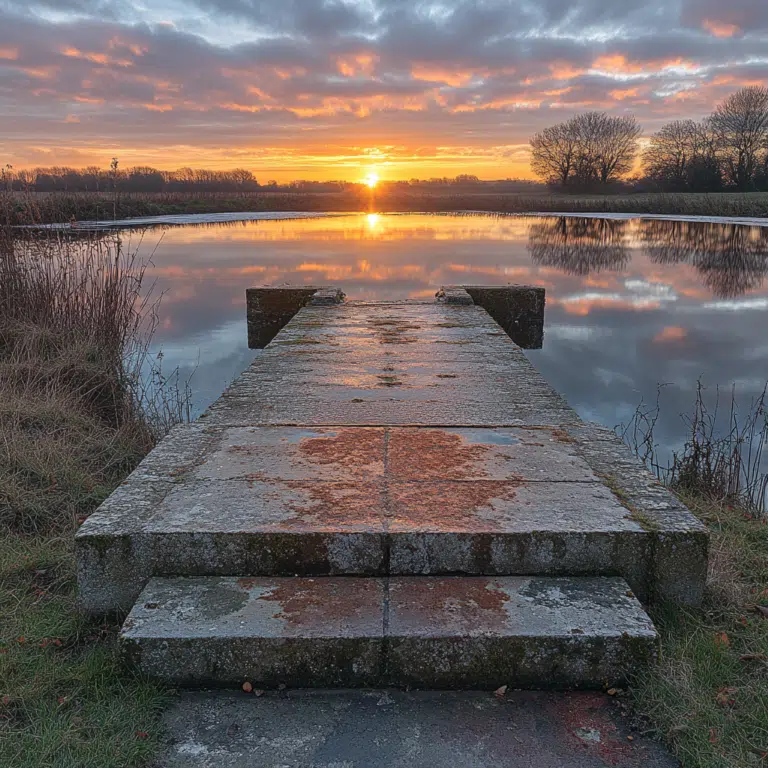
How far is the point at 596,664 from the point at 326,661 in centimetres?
89

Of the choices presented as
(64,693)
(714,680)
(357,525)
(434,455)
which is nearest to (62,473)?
(64,693)

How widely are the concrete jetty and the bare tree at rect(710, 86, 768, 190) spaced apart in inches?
2099

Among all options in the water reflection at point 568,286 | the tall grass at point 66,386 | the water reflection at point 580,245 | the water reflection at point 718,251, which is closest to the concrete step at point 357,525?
the tall grass at point 66,386

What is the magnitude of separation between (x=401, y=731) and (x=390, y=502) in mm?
902

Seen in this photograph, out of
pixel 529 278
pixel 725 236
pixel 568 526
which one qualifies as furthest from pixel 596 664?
pixel 725 236

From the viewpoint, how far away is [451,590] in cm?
253

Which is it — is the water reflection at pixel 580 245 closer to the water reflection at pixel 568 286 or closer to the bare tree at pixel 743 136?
the water reflection at pixel 568 286

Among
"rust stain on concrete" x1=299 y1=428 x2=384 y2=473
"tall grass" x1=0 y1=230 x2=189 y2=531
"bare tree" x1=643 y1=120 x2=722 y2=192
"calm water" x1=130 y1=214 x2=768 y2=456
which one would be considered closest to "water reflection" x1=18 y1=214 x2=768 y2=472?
"calm water" x1=130 y1=214 x2=768 y2=456

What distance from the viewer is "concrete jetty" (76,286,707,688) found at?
230 cm

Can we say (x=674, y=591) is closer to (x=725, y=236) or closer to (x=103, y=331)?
(x=103, y=331)

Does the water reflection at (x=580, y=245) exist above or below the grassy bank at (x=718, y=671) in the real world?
above

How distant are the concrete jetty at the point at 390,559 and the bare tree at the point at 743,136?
53320 millimetres

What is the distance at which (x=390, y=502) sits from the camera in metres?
2.83

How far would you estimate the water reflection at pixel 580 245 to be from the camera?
2144 cm
